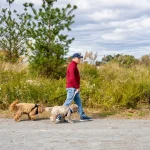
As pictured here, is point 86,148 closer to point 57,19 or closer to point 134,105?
point 134,105

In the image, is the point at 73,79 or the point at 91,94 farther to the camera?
the point at 91,94

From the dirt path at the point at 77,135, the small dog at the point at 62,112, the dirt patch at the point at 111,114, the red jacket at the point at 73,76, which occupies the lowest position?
the dirt path at the point at 77,135

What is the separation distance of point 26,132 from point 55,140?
1.10 metres

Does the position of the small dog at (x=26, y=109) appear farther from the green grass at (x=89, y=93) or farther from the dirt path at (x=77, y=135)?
the green grass at (x=89, y=93)

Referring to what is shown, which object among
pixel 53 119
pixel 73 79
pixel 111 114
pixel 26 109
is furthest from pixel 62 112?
pixel 111 114

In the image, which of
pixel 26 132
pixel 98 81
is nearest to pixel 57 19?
pixel 98 81

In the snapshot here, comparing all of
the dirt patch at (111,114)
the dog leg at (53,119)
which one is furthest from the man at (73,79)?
the dirt patch at (111,114)

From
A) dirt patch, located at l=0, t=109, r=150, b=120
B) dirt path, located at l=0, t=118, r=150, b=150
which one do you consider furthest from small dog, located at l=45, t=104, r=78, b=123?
dirt patch, located at l=0, t=109, r=150, b=120

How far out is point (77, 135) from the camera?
7980 millimetres

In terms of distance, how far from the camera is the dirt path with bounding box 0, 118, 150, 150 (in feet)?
23.0

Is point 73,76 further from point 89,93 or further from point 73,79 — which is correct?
point 89,93

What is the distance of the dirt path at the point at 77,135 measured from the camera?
6996mm

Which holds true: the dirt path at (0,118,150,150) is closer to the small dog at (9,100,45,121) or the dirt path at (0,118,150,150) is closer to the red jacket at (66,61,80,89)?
the small dog at (9,100,45,121)

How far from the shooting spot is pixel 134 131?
8.43 metres
